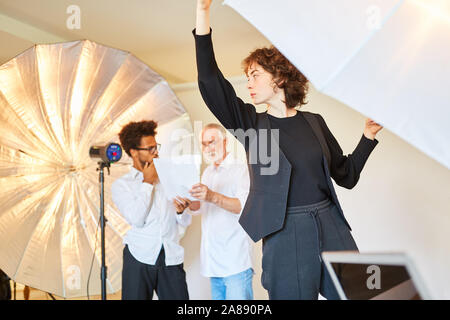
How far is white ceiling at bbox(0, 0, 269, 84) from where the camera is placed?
9.02 ft

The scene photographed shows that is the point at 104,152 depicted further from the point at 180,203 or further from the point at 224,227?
the point at 224,227

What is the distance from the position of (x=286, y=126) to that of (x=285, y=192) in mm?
228

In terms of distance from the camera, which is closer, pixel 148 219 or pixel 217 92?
pixel 217 92

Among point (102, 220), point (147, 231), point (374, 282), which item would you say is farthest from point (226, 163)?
point (374, 282)

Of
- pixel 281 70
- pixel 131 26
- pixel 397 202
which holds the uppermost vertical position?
pixel 131 26

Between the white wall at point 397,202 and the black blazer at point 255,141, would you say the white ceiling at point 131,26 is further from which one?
the black blazer at point 255,141

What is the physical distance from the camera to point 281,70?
145cm

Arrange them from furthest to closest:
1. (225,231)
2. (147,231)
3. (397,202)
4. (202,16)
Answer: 1. (397,202)
2. (225,231)
3. (147,231)
4. (202,16)

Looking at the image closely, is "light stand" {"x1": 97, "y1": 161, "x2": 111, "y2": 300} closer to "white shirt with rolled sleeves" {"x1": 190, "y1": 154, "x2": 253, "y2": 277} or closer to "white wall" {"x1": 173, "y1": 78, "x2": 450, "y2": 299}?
"white shirt with rolled sleeves" {"x1": 190, "y1": 154, "x2": 253, "y2": 277}

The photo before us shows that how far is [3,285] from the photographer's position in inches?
119

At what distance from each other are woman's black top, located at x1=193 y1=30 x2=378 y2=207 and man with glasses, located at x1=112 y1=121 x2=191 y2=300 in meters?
0.96

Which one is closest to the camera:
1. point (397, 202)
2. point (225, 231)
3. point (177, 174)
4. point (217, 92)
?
point (217, 92)

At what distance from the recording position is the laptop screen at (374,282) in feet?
2.25

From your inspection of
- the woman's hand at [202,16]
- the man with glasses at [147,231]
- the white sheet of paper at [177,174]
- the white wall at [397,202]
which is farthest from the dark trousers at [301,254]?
the white wall at [397,202]
